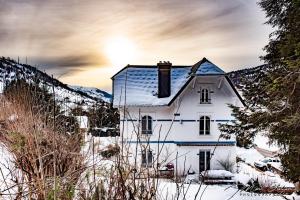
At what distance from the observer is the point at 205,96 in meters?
22.8

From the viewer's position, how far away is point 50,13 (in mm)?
8133

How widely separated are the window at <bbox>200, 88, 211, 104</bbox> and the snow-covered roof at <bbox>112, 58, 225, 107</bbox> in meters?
1.16

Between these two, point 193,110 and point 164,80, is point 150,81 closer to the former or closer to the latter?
point 164,80

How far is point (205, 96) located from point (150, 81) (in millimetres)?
3096

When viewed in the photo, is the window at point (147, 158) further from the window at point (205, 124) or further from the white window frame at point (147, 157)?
the window at point (205, 124)

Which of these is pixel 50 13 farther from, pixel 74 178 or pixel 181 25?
pixel 74 178

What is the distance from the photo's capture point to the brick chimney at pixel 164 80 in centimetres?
2266

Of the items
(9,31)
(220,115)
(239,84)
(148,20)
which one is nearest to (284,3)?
(239,84)

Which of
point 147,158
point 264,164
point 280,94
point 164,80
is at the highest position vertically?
point 164,80

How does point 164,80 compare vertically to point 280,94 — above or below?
above

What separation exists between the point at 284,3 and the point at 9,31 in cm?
616

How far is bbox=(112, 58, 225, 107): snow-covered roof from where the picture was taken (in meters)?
21.7

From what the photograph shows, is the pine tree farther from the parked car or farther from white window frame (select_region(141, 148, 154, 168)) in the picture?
the parked car

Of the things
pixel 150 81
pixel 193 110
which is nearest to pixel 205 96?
pixel 193 110
